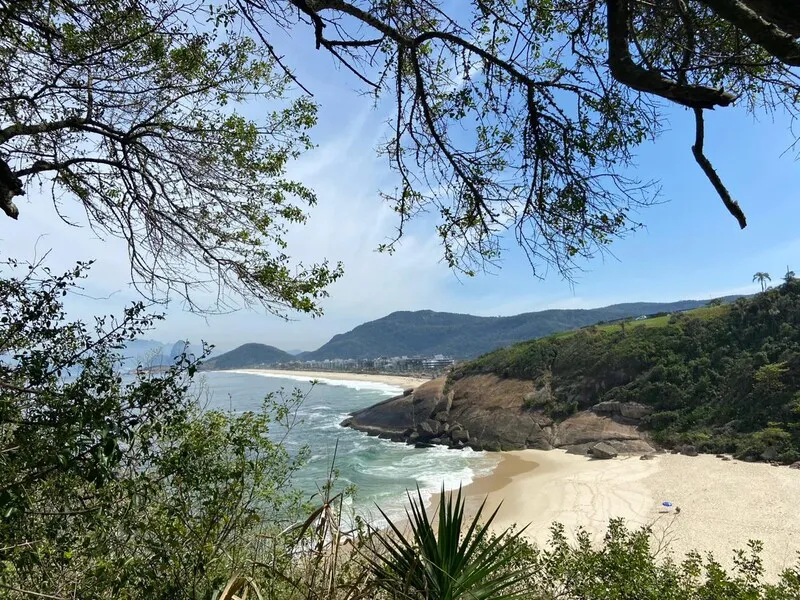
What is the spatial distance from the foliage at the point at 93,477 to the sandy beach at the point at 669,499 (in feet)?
40.4

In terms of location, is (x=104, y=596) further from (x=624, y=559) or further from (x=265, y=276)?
(x=624, y=559)

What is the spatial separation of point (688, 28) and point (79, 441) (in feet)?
11.9

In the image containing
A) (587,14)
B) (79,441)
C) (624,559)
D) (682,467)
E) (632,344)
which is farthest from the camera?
(632,344)

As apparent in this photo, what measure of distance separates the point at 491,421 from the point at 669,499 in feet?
57.2

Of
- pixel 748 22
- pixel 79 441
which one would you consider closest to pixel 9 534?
pixel 79 441

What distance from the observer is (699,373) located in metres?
35.1

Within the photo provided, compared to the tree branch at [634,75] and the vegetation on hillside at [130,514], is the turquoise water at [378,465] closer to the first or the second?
the vegetation on hillside at [130,514]

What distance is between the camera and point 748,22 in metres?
1.72

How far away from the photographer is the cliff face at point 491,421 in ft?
106

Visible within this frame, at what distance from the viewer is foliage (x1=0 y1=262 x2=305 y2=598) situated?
2160 mm

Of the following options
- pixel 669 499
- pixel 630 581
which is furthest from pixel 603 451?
pixel 630 581

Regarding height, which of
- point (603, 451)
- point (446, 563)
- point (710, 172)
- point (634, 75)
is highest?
point (634, 75)

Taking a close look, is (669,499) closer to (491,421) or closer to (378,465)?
(378,465)

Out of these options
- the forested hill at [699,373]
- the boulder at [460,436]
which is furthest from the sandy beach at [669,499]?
the boulder at [460,436]
